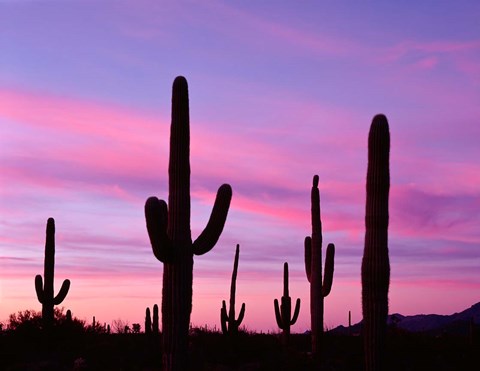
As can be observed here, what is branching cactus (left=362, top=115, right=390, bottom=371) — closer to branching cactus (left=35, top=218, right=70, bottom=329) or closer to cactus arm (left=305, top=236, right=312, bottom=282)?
cactus arm (left=305, top=236, right=312, bottom=282)

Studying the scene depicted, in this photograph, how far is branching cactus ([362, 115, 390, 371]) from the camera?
1537cm

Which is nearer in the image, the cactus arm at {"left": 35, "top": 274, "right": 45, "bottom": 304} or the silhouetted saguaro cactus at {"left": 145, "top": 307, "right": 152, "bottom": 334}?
the cactus arm at {"left": 35, "top": 274, "right": 45, "bottom": 304}

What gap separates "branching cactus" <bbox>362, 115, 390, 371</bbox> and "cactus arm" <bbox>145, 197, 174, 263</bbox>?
12.5 ft

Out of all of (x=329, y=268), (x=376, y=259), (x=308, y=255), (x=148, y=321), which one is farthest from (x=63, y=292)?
(x=376, y=259)

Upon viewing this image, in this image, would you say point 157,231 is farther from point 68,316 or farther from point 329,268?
point 68,316

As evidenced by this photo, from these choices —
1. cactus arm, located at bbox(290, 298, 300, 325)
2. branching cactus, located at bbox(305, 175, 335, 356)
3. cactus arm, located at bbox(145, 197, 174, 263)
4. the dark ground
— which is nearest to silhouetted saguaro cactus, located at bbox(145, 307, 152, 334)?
the dark ground

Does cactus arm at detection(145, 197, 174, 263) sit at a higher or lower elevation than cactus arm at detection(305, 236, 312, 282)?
lower

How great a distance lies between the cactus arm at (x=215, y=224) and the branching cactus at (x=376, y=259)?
308 centimetres

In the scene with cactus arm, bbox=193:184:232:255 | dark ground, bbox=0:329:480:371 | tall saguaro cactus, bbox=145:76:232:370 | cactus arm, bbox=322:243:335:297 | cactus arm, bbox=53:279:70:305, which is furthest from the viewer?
cactus arm, bbox=53:279:70:305

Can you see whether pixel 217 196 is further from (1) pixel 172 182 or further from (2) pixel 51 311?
(2) pixel 51 311

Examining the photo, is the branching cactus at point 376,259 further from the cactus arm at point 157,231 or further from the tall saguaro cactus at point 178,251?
the cactus arm at point 157,231

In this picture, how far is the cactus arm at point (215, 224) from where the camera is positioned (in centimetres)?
1673

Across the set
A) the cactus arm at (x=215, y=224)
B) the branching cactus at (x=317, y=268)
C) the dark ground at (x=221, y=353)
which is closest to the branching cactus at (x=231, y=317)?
the dark ground at (x=221, y=353)

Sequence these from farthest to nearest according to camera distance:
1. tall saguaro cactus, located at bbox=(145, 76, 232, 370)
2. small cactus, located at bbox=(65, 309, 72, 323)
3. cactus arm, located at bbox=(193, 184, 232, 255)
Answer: small cactus, located at bbox=(65, 309, 72, 323) < cactus arm, located at bbox=(193, 184, 232, 255) < tall saguaro cactus, located at bbox=(145, 76, 232, 370)
